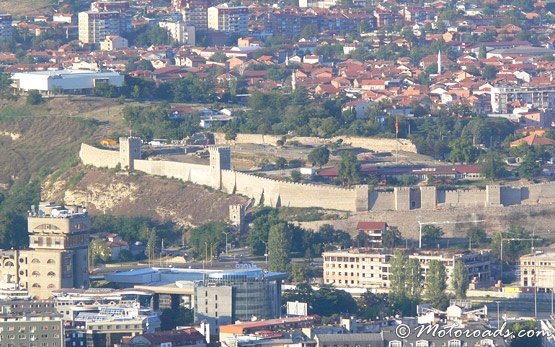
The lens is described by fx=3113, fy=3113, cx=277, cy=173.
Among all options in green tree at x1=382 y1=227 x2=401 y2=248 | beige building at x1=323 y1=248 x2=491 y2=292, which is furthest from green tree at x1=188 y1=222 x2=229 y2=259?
green tree at x1=382 y1=227 x2=401 y2=248

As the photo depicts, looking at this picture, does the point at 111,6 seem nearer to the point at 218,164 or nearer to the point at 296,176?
the point at 218,164

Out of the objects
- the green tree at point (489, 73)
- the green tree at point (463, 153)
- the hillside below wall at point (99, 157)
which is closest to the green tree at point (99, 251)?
the hillside below wall at point (99, 157)

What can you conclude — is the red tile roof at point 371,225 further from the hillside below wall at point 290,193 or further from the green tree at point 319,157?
the green tree at point 319,157

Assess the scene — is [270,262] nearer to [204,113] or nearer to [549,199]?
[549,199]

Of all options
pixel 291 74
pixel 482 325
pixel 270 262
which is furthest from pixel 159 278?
pixel 291 74

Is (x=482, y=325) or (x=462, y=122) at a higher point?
(x=482, y=325)

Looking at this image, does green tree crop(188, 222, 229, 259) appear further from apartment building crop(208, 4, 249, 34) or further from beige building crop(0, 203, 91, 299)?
apartment building crop(208, 4, 249, 34)
